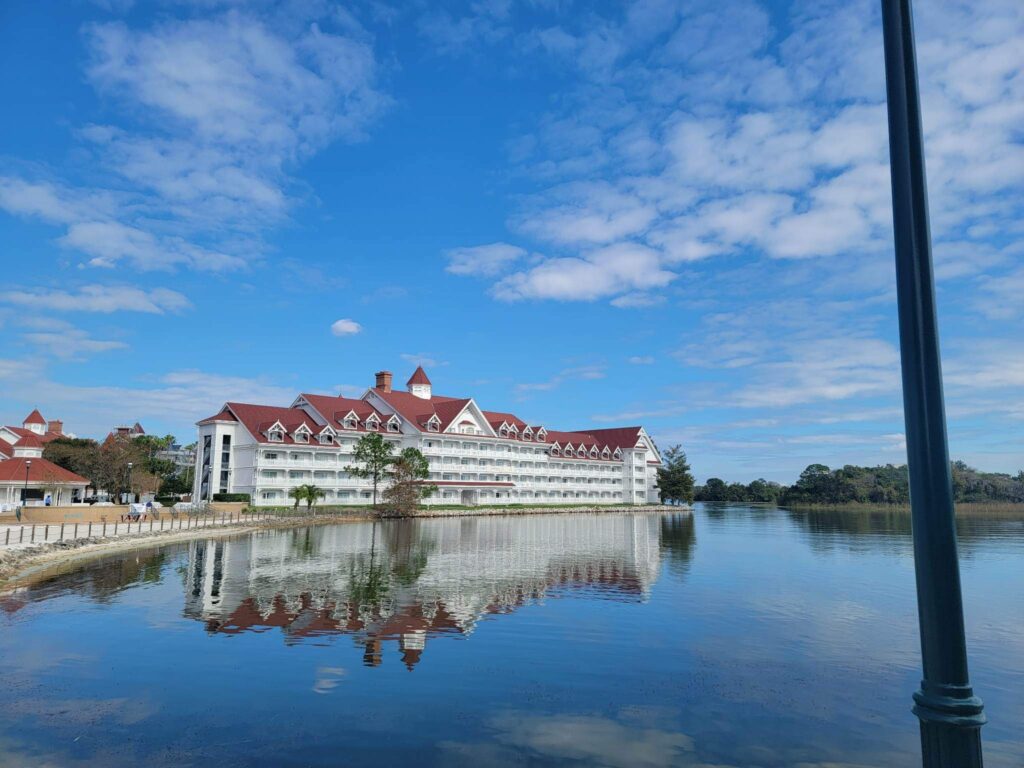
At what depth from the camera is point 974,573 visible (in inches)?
1189

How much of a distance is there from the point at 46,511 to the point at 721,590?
45.7 m

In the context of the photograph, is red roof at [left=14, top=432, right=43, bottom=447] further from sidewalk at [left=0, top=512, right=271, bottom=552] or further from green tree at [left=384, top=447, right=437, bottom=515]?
green tree at [left=384, top=447, right=437, bottom=515]

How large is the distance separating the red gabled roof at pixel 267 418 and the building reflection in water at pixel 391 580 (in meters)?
27.1

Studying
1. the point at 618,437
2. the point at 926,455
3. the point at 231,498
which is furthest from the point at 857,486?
the point at 926,455

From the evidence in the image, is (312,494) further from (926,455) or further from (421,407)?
(926,455)

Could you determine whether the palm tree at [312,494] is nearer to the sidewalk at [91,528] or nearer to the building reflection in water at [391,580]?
the sidewalk at [91,528]

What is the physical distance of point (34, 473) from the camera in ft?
200

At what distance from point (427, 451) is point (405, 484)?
17332 millimetres

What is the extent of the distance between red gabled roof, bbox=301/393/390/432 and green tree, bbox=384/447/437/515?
42.1 feet

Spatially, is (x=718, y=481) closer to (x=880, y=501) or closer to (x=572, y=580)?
(x=880, y=501)

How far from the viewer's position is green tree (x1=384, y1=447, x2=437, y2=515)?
226 ft

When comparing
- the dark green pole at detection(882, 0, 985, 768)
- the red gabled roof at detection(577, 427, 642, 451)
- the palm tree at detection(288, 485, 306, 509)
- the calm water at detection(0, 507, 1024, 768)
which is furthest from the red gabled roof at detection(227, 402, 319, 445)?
the dark green pole at detection(882, 0, 985, 768)

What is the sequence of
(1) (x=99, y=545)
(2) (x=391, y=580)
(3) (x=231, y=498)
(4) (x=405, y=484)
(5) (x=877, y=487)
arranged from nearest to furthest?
(2) (x=391, y=580) < (1) (x=99, y=545) < (3) (x=231, y=498) < (4) (x=405, y=484) < (5) (x=877, y=487)

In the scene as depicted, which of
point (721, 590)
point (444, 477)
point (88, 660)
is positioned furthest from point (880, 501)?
point (88, 660)
